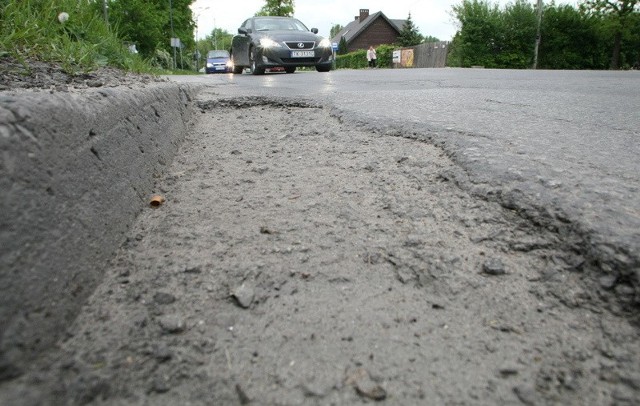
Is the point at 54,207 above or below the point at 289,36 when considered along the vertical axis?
below

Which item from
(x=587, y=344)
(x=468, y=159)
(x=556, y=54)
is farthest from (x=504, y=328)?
(x=556, y=54)

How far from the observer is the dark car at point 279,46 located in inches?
354

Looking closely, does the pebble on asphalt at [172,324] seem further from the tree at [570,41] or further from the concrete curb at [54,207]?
the tree at [570,41]

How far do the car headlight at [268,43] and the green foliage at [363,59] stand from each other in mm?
29460

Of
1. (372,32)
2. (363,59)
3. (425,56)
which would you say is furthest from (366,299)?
(372,32)

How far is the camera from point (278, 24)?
1010 cm

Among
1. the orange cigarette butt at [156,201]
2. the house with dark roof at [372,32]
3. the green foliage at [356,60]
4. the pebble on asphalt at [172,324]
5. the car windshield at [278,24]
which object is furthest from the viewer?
the house with dark roof at [372,32]

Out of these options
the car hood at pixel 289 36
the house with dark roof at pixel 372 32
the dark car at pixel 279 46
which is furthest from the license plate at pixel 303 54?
the house with dark roof at pixel 372 32

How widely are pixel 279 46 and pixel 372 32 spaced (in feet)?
152

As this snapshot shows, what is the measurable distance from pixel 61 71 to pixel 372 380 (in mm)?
1974

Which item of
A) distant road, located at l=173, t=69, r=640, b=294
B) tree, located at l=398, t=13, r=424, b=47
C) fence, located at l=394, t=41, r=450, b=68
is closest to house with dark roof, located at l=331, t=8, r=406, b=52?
tree, located at l=398, t=13, r=424, b=47

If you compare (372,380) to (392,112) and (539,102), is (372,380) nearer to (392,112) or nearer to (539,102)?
(392,112)

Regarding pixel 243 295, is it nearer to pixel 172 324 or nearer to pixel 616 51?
pixel 172 324

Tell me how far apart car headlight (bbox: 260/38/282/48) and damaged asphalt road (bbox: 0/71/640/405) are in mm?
7924
